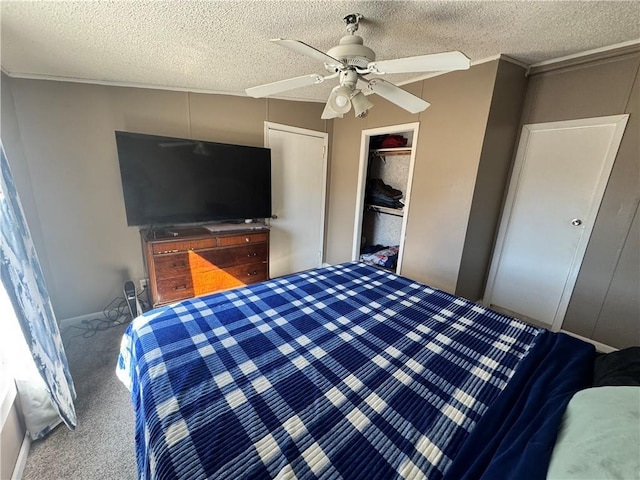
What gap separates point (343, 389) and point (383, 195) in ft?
8.95

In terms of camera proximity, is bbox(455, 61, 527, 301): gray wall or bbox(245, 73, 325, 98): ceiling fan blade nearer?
bbox(245, 73, 325, 98): ceiling fan blade

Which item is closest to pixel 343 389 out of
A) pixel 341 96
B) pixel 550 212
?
pixel 341 96

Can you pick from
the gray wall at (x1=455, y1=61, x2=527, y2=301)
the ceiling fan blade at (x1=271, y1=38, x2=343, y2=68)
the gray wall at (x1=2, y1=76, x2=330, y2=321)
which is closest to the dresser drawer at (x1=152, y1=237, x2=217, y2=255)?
the gray wall at (x1=2, y1=76, x2=330, y2=321)

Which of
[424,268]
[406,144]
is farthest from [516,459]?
[406,144]

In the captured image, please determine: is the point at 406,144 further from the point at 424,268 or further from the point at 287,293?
the point at 287,293

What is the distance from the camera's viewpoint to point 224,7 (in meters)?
1.36

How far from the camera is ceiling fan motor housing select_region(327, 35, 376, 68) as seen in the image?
1240 millimetres

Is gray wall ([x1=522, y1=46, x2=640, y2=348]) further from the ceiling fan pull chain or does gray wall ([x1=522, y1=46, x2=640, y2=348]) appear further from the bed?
the ceiling fan pull chain

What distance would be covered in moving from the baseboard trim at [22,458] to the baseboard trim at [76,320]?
1.30 metres

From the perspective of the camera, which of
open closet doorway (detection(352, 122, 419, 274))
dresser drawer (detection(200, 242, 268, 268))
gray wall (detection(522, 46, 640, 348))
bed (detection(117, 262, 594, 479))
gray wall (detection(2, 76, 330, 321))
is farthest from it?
open closet doorway (detection(352, 122, 419, 274))

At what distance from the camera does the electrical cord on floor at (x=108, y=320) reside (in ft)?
7.54

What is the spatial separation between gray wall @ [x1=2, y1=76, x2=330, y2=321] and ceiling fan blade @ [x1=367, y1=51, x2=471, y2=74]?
2052 millimetres

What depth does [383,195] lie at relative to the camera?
3.34 m

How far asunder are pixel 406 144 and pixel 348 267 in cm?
187
